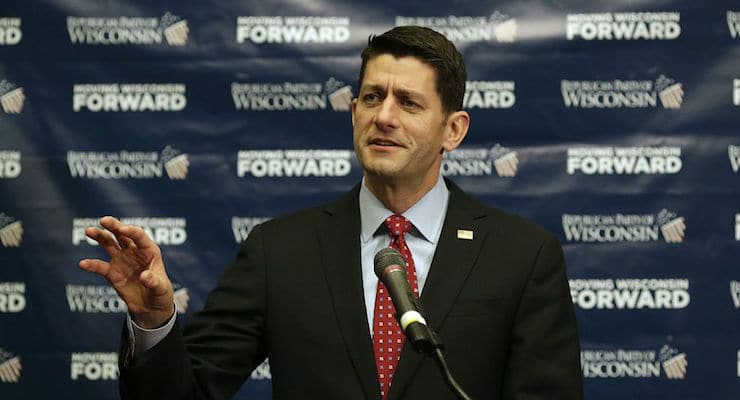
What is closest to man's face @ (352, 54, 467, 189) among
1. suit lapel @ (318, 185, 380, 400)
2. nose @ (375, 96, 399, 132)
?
nose @ (375, 96, 399, 132)

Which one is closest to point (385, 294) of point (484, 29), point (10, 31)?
point (484, 29)

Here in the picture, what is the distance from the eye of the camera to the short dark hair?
96.6 inches

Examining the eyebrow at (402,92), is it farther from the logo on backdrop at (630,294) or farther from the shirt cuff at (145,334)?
the logo on backdrop at (630,294)

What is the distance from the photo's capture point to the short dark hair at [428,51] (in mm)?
2453

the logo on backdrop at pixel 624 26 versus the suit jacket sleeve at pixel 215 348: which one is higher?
the logo on backdrop at pixel 624 26

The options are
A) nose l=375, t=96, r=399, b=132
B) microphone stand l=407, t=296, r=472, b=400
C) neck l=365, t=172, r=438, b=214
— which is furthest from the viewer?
neck l=365, t=172, r=438, b=214

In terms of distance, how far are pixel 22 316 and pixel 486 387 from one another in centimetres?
249

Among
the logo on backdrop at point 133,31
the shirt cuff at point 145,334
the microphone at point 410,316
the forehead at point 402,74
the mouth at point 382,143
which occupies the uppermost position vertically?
the logo on backdrop at point 133,31

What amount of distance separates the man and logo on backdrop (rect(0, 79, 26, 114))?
210cm

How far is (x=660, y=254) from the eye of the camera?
3914 mm

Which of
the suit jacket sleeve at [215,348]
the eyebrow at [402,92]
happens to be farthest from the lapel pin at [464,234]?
the suit jacket sleeve at [215,348]

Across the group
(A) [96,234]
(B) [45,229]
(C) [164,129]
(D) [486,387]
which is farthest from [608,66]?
(A) [96,234]

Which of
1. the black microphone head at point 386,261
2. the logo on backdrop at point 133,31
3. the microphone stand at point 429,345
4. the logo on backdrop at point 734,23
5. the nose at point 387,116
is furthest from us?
the logo on backdrop at point 133,31

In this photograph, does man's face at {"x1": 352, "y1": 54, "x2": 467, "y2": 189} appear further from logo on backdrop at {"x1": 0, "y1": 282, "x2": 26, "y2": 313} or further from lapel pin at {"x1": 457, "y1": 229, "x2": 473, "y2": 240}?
logo on backdrop at {"x1": 0, "y1": 282, "x2": 26, "y2": 313}
